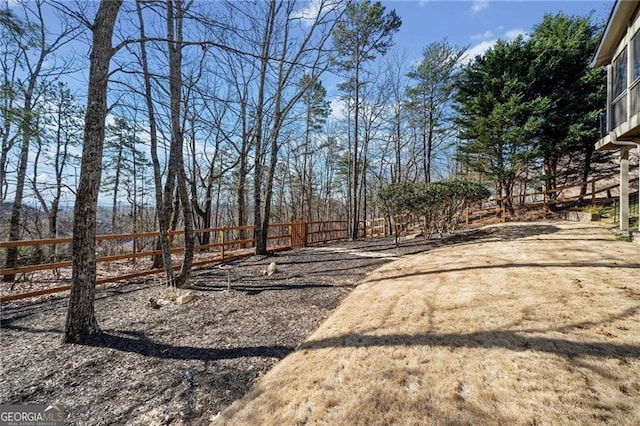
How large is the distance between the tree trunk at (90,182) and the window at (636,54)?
936 cm

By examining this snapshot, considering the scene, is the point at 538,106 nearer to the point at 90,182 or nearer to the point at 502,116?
the point at 502,116

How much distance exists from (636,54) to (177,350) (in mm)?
9991

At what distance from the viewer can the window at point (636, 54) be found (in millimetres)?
5480

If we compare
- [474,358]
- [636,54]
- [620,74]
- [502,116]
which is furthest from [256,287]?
A: [502,116]

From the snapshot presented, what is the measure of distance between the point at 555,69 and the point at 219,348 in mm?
15752

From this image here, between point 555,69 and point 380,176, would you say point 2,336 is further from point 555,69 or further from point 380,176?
point 380,176

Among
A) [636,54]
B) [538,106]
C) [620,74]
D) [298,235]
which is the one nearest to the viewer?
[636,54]

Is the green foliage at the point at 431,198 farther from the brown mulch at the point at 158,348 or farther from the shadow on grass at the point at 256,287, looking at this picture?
the shadow on grass at the point at 256,287

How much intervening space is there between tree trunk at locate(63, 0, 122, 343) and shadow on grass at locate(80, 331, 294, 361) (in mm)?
309

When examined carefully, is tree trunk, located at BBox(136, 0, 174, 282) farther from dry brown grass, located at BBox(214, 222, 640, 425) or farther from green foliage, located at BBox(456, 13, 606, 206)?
green foliage, located at BBox(456, 13, 606, 206)

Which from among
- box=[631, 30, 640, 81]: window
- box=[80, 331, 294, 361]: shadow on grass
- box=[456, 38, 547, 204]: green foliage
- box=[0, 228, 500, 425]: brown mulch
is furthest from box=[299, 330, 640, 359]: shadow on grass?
box=[456, 38, 547, 204]: green foliage

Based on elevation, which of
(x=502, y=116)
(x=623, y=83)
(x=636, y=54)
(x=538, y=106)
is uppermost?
(x=538, y=106)

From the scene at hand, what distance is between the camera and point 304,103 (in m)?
13.8

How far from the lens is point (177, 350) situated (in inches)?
104
